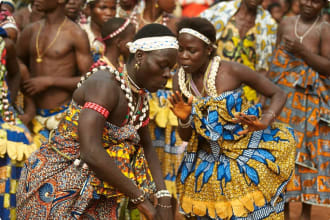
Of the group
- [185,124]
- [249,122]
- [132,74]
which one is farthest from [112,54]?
[132,74]

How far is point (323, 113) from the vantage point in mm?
5707

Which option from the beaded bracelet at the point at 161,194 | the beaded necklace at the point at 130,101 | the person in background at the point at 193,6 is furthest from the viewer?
the person in background at the point at 193,6

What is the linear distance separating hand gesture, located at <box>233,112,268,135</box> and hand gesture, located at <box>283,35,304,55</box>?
1905mm

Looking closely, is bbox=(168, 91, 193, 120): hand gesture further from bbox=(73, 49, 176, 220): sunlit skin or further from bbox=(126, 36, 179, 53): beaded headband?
bbox=(126, 36, 179, 53): beaded headband

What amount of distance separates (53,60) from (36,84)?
0.33m

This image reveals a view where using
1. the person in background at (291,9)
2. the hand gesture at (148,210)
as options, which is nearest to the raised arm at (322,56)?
the hand gesture at (148,210)

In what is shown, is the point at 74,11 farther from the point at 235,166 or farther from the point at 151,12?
the point at 235,166

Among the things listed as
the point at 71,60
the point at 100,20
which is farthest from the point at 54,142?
the point at 100,20

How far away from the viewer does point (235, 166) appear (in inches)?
159

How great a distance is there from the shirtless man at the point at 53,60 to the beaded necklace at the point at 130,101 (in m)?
1.77

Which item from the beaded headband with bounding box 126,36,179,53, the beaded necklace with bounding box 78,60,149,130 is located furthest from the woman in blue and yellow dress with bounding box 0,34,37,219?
the beaded headband with bounding box 126,36,179,53

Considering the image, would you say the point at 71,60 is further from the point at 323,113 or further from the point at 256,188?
the point at 323,113

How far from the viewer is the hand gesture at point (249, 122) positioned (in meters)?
3.95

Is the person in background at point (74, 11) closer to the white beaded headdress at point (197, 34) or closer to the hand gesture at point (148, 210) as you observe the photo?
the white beaded headdress at point (197, 34)
